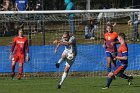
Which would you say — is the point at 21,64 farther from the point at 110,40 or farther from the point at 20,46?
the point at 110,40

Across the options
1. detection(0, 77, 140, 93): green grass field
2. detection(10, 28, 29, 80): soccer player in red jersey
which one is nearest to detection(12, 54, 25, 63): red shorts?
detection(10, 28, 29, 80): soccer player in red jersey

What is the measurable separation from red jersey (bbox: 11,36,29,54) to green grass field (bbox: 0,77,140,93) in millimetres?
1312

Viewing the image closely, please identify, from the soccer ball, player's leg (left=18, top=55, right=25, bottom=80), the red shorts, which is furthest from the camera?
the red shorts

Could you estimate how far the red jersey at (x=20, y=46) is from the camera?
2503 centimetres

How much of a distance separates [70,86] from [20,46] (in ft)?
16.3

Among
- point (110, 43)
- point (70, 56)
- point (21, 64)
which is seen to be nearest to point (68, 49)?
point (70, 56)

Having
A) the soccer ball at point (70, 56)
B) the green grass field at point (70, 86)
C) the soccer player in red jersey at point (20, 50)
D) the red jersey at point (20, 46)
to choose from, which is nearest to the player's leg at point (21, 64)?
the soccer player in red jersey at point (20, 50)

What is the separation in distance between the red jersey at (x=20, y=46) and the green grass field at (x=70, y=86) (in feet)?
4.30

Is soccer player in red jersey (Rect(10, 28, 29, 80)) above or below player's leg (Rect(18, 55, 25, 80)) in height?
above

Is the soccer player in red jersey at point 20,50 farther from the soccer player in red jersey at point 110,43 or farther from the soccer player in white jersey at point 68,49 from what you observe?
the soccer player in white jersey at point 68,49

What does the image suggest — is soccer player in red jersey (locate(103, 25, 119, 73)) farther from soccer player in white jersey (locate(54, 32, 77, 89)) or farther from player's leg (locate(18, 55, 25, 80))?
player's leg (locate(18, 55, 25, 80))

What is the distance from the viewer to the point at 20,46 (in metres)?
25.1

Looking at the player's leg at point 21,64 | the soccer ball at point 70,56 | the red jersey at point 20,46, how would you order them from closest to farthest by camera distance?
1. the soccer ball at point 70,56
2. the player's leg at point 21,64
3. the red jersey at point 20,46

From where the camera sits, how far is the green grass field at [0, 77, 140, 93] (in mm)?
19188
